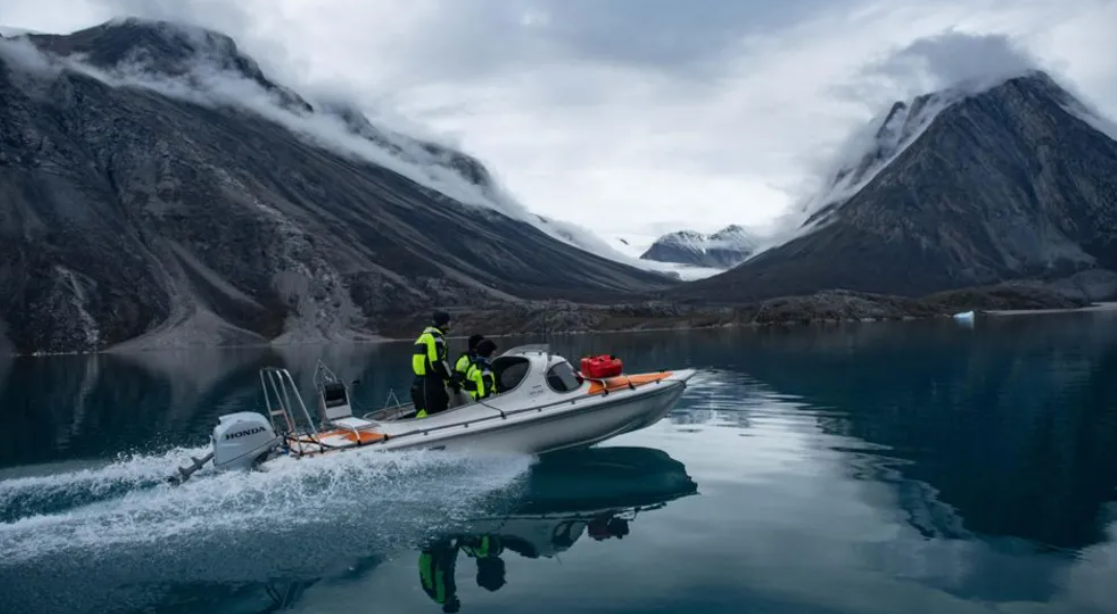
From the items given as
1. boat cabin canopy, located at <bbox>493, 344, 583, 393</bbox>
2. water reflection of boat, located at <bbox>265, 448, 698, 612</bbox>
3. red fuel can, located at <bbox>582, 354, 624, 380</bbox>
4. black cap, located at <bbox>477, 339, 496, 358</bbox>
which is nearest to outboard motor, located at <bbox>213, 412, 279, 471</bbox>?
black cap, located at <bbox>477, 339, 496, 358</bbox>

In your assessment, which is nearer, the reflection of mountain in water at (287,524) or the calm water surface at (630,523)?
the calm water surface at (630,523)

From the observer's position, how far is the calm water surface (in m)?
12.1

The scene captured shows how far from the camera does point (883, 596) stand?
462 inches

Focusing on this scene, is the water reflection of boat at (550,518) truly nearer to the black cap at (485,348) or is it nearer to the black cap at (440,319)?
the black cap at (485,348)

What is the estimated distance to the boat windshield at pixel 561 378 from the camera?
69.2 ft

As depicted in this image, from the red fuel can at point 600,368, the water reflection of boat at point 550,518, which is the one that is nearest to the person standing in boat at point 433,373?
the water reflection of boat at point 550,518

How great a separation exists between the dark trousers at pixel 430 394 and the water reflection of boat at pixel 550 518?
2.75 metres

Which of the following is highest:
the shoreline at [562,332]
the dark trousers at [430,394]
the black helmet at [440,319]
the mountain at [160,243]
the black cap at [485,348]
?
the mountain at [160,243]

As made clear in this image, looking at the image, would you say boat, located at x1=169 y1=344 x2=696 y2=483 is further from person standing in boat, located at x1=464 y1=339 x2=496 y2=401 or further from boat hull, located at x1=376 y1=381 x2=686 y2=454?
person standing in boat, located at x1=464 y1=339 x2=496 y2=401

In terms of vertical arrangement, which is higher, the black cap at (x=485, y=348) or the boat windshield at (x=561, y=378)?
the black cap at (x=485, y=348)

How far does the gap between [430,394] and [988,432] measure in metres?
15.6

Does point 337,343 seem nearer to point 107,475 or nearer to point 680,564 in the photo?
point 107,475

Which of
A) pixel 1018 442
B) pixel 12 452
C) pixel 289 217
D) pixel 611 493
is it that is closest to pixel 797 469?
pixel 611 493

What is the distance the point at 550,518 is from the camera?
52.9 feet
